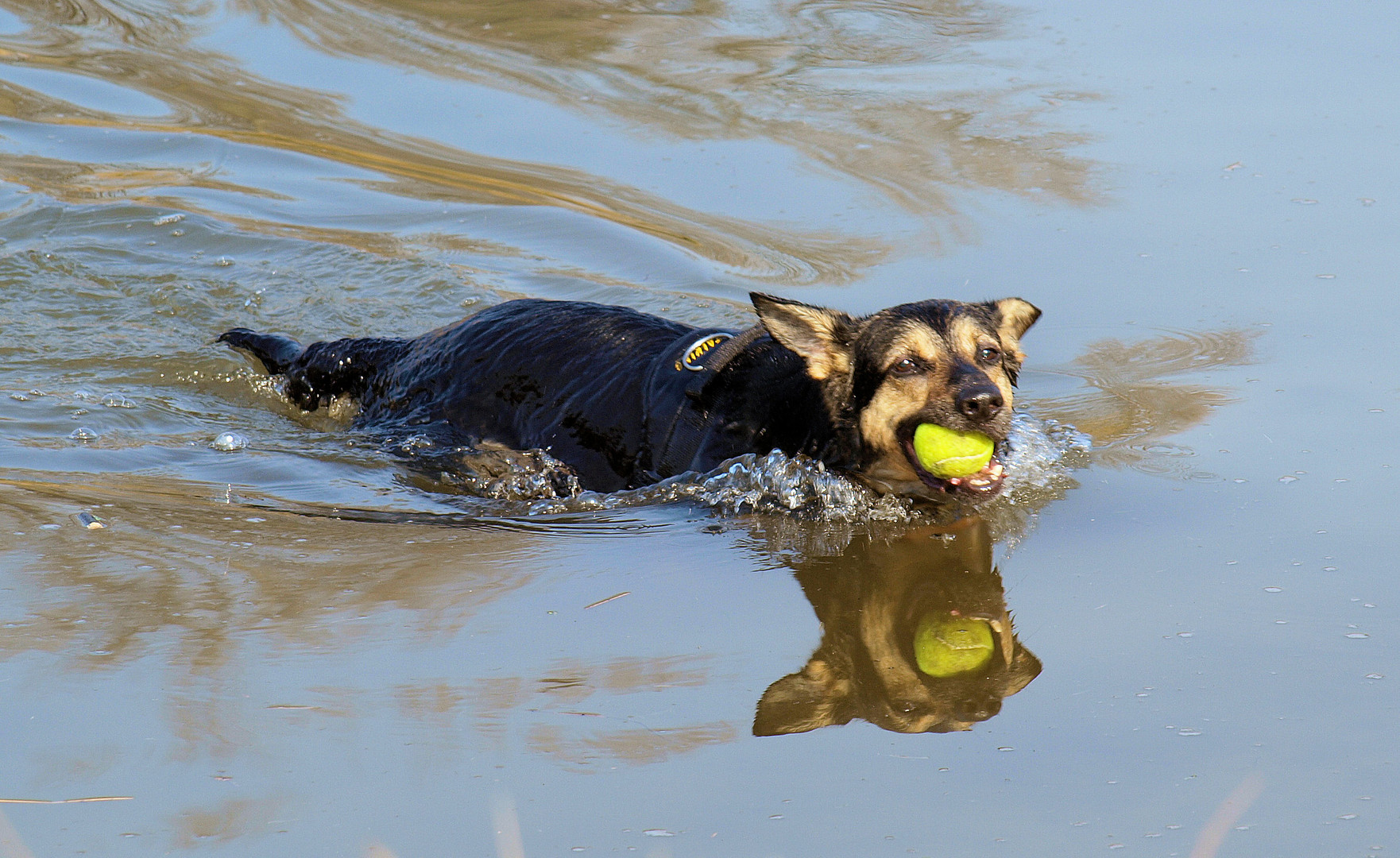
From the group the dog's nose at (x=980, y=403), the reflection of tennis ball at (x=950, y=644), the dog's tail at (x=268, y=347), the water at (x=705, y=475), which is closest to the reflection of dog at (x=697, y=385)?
the dog's nose at (x=980, y=403)

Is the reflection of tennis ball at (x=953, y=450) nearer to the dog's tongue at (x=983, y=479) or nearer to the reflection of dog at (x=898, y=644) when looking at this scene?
the dog's tongue at (x=983, y=479)

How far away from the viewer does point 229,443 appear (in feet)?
23.2

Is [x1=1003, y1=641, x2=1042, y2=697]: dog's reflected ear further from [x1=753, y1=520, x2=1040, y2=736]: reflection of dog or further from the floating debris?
the floating debris

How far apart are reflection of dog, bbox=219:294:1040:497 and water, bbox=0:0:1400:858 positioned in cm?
19

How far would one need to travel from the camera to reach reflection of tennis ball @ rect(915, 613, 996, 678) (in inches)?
169

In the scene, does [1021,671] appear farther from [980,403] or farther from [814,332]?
[814,332]

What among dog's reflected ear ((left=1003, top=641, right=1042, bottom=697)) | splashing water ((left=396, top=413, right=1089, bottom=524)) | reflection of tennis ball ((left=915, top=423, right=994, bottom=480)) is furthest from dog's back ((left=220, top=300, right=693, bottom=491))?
dog's reflected ear ((left=1003, top=641, right=1042, bottom=697))

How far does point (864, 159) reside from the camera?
33.8 ft

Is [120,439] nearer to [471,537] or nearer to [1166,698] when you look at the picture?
[471,537]

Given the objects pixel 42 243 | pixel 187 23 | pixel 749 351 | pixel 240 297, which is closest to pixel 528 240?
pixel 240 297

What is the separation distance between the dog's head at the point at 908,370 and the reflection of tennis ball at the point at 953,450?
4cm

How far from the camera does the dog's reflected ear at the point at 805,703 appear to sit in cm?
390

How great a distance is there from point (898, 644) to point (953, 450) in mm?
1247

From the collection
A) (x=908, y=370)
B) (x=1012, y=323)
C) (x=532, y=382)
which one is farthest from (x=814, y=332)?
(x=532, y=382)
